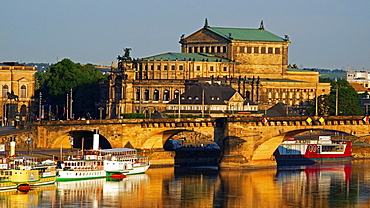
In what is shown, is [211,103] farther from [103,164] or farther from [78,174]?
[78,174]

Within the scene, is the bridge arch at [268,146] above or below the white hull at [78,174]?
above

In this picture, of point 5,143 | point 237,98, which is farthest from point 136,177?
point 237,98

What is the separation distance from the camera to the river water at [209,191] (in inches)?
4373

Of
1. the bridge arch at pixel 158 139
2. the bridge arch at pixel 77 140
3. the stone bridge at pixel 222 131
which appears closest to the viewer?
the stone bridge at pixel 222 131

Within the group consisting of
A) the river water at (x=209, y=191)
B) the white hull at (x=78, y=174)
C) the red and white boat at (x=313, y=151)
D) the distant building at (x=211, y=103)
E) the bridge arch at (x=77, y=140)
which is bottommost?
the river water at (x=209, y=191)

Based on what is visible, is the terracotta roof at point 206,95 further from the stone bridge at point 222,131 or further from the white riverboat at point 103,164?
the white riverboat at point 103,164

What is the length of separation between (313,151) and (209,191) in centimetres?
4518

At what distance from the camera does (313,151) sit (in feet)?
535

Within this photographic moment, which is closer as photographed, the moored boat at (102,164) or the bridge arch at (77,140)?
the moored boat at (102,164)

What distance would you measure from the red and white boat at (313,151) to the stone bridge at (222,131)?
16.3 metres

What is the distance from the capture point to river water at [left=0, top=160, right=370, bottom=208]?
111 metres

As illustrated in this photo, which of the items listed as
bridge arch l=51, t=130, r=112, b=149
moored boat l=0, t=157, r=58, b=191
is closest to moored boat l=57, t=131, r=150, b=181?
moored boat l=0, t=157, r=58, b=191

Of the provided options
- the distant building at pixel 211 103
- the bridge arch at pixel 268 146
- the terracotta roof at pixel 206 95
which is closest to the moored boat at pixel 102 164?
the bridge arch at pixel 268 146

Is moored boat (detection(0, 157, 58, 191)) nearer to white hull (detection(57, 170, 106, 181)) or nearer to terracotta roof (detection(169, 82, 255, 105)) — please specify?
white hull (detection(57, 170, 106, 181))
